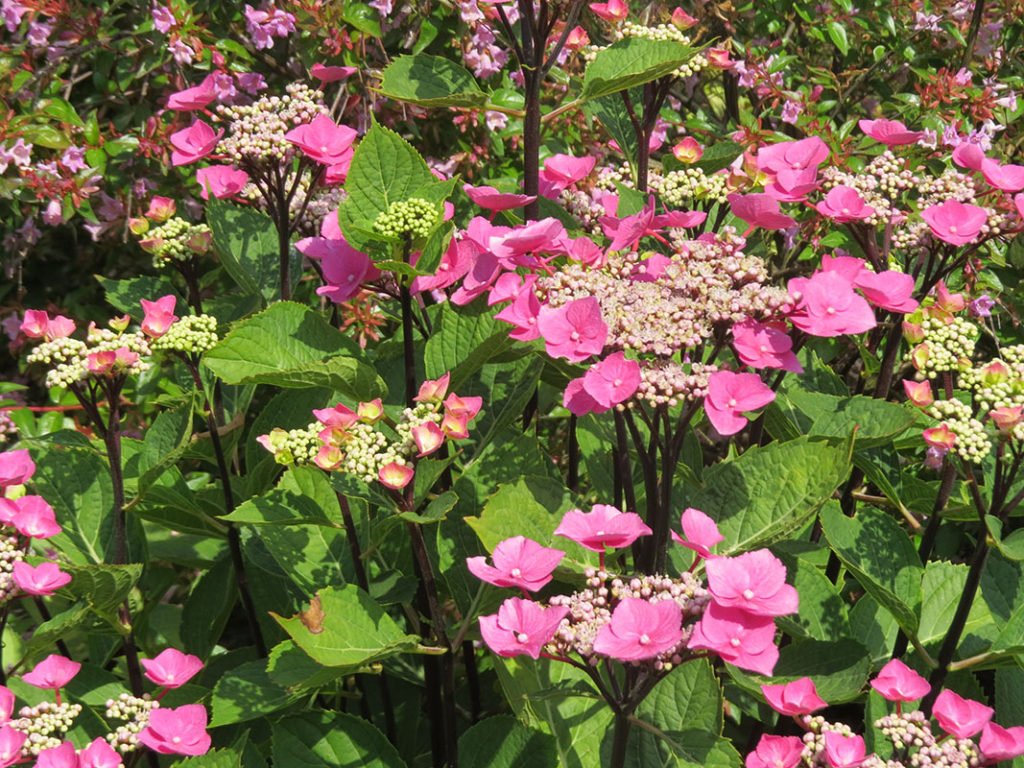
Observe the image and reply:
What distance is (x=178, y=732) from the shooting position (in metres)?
1.38

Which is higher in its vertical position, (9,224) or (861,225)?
(861,225)

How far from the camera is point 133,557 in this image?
1.74 metres

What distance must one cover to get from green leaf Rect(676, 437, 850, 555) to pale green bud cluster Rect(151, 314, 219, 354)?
29.3 inches

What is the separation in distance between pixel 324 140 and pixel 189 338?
14.0 inches

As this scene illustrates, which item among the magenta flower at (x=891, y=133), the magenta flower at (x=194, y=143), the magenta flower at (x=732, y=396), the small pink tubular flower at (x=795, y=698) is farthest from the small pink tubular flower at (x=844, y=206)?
the magenta flower at (x=194, y=143)

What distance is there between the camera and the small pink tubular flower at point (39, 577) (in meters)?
1.37

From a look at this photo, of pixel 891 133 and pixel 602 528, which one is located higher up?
pixel 891 133

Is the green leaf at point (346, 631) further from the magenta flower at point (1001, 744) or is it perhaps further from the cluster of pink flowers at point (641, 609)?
the magenta flower at point (1001, 744)

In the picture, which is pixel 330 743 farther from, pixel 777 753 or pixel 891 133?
pixel 891 133

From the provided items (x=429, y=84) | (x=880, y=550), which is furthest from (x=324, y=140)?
(x=880, y=550)

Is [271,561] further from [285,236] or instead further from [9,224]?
[9,224]

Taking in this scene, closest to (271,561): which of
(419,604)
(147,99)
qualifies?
(419,604)

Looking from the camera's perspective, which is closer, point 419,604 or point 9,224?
point 419,604

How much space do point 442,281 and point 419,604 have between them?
1.72 feet
